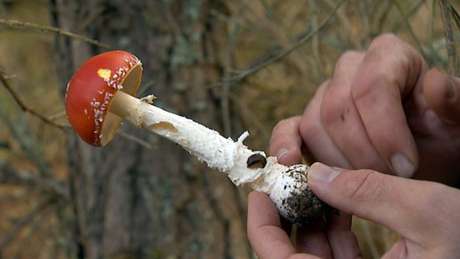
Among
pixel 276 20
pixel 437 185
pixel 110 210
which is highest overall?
pixel 276 20

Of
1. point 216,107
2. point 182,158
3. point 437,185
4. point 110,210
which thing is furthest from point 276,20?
point 437,185

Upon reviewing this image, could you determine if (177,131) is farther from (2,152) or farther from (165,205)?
(2,152)

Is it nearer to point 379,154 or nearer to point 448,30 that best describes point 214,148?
point 379,154

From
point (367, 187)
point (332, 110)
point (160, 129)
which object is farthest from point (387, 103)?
point (160, 129)

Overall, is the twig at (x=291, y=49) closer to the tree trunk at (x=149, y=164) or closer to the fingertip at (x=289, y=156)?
the fingertip at (x=289, y=156)

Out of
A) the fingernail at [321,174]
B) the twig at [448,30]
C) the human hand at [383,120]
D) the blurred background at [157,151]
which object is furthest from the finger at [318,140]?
the blurred background at [157,151]

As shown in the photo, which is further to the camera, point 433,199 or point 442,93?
point 442,93

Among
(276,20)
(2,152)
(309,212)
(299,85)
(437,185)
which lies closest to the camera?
(437,185)
